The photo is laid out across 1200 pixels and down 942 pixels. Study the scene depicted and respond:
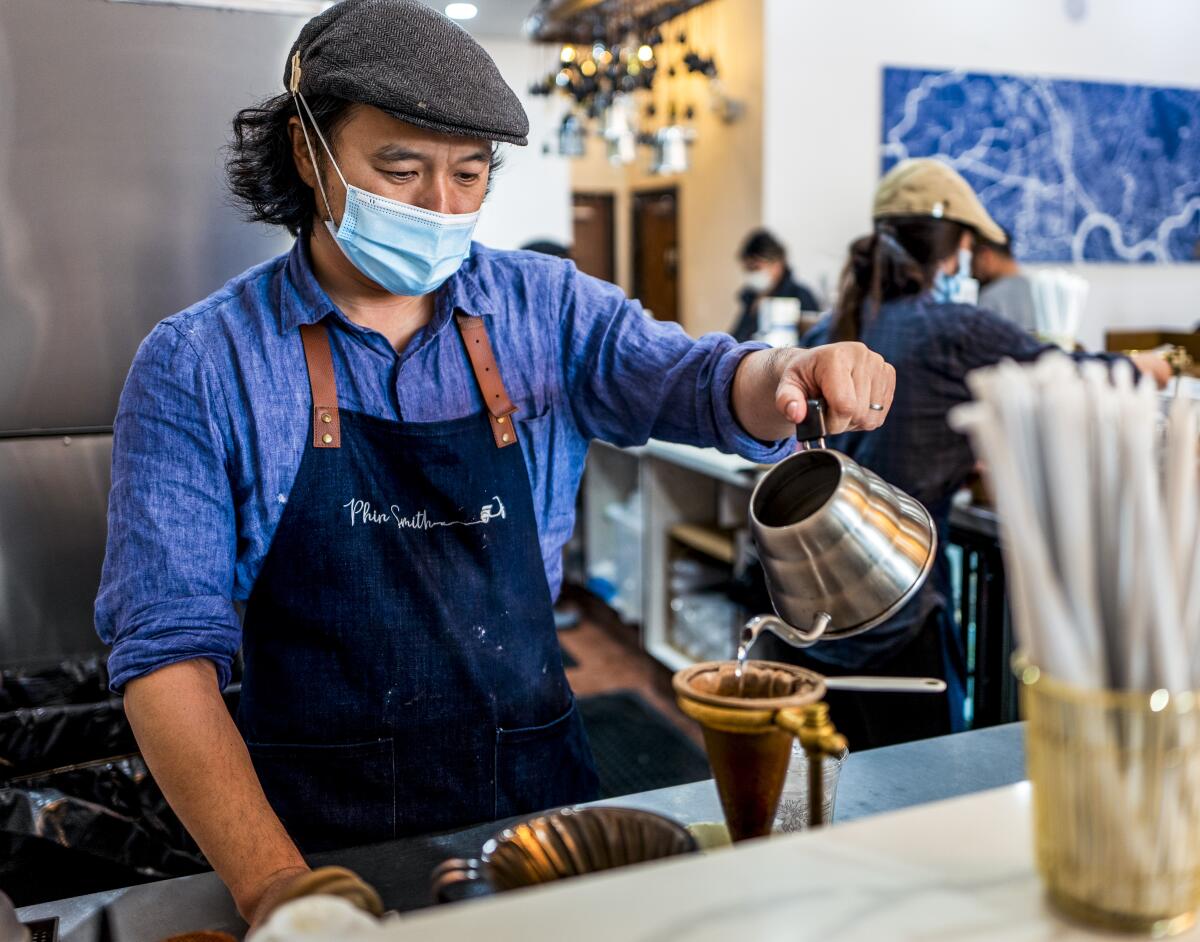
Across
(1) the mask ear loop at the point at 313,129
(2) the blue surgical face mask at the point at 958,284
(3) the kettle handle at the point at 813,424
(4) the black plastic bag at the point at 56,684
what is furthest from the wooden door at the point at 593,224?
(3) the kettle handle at the point at 813,424

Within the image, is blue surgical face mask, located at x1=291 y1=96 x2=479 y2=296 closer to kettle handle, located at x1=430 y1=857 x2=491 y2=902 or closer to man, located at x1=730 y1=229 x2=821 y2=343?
kettle handle, located at x1=430 y1=857 x2=491 y2=902

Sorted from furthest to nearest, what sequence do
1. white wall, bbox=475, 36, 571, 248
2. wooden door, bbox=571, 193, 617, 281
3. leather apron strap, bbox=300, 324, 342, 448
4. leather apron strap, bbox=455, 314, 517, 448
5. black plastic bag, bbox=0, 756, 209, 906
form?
wooden door, bbox=571, 193, 617, 281
white wall, bbox=475, 36, 571, 248
black plastic bag, bbox=0, 756, 209, 906
leather apron strap, bbox=455, 314, 517, 448
leather apron strap, bbox=300, 324, 342, 448

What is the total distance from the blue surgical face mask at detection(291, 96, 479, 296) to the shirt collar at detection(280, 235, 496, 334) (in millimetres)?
56

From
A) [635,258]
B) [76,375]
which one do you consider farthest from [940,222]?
[635,258]

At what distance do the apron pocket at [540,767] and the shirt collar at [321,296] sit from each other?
0.58 metres

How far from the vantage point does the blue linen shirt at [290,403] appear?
1315 mm

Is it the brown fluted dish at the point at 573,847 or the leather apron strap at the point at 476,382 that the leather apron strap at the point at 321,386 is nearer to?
the leather apron strap at the point at 476,382

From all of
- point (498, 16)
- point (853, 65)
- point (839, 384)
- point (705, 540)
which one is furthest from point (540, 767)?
point (853, 65)

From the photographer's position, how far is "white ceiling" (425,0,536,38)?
4.25 m

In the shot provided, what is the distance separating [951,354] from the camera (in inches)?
96.7

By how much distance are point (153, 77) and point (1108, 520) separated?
7.47ft

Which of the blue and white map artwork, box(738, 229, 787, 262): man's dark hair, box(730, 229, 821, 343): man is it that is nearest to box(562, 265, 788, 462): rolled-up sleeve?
box(730, 229, 821, 343): man

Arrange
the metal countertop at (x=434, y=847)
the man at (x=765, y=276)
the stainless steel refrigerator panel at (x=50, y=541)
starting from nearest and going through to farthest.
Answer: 1. the metal countertop at (x=434, y=847)
2. the stainless steel refrigerator panel at (x=50, y=541)
3. the man at (x=765, y=276)

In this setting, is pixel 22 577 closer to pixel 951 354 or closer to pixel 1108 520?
pixel 951 354
